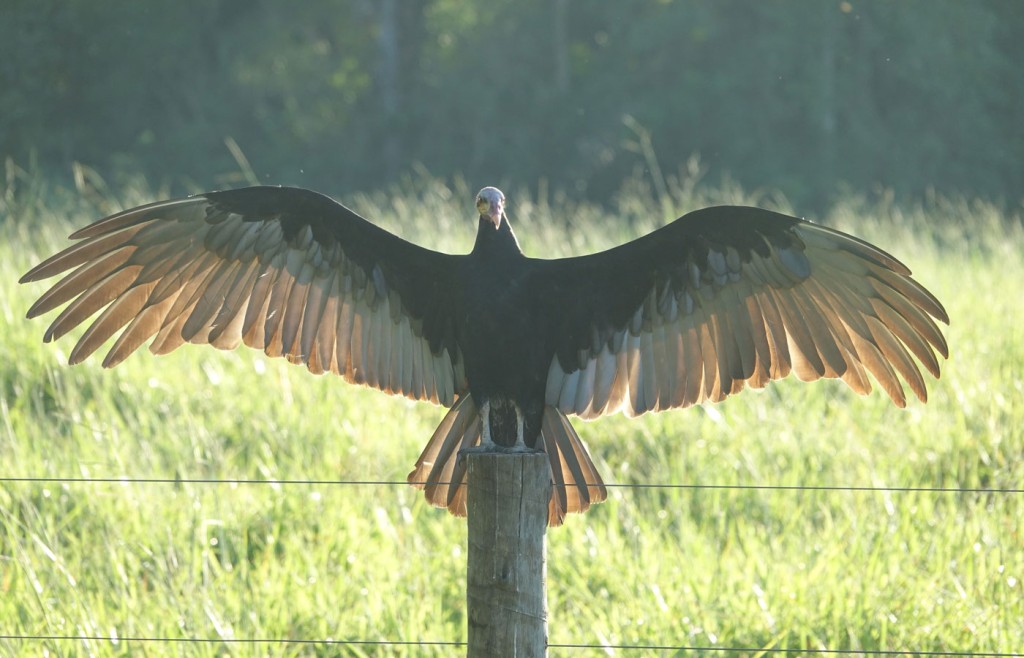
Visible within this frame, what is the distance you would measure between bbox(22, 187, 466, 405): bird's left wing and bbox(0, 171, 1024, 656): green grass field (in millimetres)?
735

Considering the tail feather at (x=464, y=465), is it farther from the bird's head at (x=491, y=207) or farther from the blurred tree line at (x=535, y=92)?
the blurred tree line at (x=535, y=92)

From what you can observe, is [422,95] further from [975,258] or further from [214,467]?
[214,467]

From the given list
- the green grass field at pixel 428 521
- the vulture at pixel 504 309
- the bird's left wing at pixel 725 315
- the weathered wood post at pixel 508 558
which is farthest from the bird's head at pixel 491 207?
the green grass field at pixel 428 521

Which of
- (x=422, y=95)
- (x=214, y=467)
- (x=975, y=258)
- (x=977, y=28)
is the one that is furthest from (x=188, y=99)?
(x=214, y=467)

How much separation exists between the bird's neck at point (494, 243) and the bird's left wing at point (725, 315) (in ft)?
0.23

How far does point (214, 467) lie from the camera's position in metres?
3.94

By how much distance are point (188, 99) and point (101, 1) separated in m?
1.95

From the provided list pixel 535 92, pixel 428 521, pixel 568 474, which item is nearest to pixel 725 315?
pixel 568 474

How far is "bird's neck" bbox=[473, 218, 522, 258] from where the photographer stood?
2.47m

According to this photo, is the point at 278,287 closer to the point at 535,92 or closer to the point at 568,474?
the point at 568,474

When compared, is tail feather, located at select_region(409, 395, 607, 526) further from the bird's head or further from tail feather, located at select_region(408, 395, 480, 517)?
the bird's head

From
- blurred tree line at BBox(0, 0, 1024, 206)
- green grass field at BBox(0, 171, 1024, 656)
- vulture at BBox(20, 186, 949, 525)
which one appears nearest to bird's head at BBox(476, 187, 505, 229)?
vulture at BBox(20, 186, 949, 525)

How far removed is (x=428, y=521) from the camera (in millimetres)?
3752

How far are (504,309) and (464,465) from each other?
326mm
